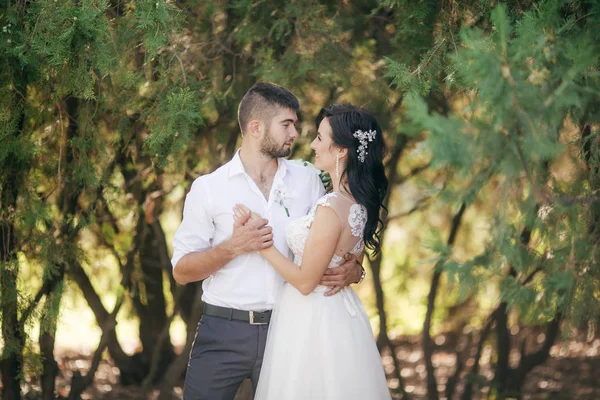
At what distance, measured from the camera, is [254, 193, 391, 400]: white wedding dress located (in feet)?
8.92

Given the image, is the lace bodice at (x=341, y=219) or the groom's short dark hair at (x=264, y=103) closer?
the lace bodice at (x=341, y=219)

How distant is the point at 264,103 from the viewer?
2.93 metres

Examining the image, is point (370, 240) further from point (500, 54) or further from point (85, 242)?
point (85, 242)

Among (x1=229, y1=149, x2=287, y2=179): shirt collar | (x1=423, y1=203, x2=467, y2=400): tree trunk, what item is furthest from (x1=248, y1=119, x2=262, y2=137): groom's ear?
(x1=423, y1=203, x2=467, y2=400): tree trunk

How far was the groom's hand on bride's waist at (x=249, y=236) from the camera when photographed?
8.74 feet

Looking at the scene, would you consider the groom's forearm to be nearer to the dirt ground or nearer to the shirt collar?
the shirt collar

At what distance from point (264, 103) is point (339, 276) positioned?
2.44 ft

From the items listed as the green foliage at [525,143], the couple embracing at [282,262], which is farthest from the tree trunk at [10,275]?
the green foliage at [525,143]

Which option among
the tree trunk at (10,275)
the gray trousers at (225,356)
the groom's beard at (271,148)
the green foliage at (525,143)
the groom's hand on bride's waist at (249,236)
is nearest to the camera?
the green foliage at (525,143)

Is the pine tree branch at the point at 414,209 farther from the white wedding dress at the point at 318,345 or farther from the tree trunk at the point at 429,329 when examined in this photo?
the white wedding dress at the point at 318,345

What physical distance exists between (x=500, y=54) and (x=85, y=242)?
378 cm

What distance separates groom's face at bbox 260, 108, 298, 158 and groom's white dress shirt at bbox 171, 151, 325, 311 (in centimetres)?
11

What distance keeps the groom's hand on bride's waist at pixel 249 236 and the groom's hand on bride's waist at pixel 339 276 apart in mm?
277

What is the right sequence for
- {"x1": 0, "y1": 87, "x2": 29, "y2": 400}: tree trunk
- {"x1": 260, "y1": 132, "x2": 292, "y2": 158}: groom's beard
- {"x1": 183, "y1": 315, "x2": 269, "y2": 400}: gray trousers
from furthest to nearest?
1. {"x1": 0, "y1": 87, "x2": 29, "y2": 400}: tree trunk
2. {"x1": 260, "y1": 132, "x2": 292, "y2": 158}: groom's beard
3. {"x1": 183, "y1": 315, "x2": 269, "y2": 400}: gray trousers
